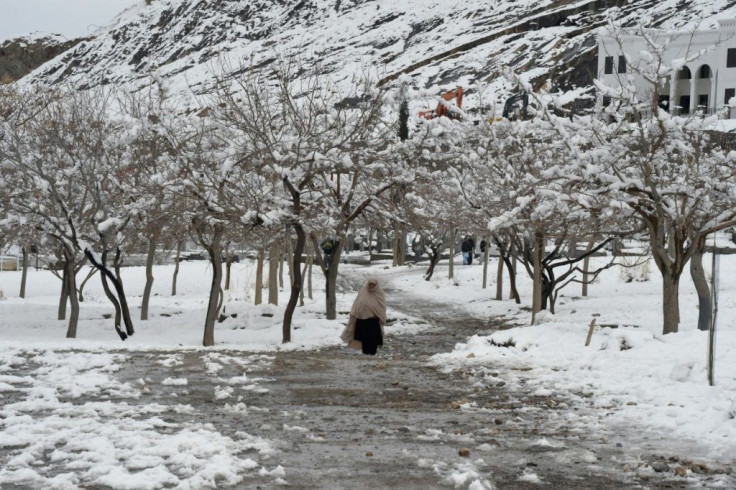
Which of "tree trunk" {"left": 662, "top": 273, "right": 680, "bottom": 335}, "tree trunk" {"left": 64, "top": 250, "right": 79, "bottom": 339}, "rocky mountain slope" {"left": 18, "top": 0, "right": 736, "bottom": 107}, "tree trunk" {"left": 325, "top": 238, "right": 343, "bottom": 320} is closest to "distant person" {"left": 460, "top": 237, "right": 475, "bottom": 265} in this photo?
→ "tree trunk" {"left": 325, "top": 238, "right": 343, "bottom": 320}

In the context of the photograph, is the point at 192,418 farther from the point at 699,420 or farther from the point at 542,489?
the point at 699,420

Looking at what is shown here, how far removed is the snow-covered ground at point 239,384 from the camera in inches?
253

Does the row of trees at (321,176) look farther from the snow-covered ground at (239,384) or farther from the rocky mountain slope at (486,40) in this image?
the rocky mountain slope at (486,40)

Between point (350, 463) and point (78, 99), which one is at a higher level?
point (78, 99)

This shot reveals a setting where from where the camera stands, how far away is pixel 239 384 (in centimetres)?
1052

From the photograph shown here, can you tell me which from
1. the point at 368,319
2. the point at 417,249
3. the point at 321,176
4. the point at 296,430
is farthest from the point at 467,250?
the point at 296,430

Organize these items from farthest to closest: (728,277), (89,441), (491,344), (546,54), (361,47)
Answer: (361,47), (546,54), (728,277), (491,344), (89,441)

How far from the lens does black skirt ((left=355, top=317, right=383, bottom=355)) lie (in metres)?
14.6

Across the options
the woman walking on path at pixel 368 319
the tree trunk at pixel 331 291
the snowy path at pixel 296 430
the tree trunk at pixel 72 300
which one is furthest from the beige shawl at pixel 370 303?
the tree trunk at pixel 72 300

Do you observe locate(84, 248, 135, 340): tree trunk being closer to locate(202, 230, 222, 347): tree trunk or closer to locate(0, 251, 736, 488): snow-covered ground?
locate(0, 251, 736, 488): snow-covered ground

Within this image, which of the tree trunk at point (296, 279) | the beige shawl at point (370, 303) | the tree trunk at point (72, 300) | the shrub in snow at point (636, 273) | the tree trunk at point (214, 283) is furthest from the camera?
the shrub in snow at point (636, 273)

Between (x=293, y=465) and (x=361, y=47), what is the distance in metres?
170

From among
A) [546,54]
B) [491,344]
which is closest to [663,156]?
[491,344]

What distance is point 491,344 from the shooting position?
14688 millimetres
